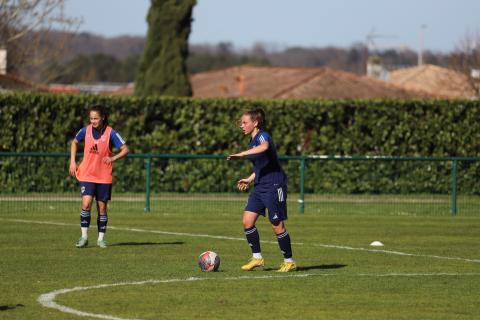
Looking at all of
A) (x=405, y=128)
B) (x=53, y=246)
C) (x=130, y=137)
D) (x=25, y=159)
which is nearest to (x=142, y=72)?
(x=130, y=137)

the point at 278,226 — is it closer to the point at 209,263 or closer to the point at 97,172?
the point at 209,263

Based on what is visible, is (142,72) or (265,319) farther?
(142,72)

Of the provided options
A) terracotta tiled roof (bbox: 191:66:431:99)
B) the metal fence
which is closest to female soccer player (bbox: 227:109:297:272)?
the metal fence

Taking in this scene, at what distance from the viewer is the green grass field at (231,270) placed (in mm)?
11344

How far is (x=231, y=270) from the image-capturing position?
14.7 m

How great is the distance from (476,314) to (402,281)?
8.27 ft

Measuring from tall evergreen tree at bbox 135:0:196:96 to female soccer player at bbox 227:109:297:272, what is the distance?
24744mm

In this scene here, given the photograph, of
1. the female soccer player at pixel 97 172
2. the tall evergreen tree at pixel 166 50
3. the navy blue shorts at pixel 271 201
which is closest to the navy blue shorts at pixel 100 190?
the female soccer player at pixel 97 172

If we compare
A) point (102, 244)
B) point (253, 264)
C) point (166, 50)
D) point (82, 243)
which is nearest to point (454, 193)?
point (102, 244)

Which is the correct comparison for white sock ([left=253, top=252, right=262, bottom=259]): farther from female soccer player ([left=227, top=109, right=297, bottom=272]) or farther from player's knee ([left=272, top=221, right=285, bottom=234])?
player's knee ([left=272, top=221, right=285, bottom=234])

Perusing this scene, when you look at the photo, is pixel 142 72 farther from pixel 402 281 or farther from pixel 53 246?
pixel 402 281

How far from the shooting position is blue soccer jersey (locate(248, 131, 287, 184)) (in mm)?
14312

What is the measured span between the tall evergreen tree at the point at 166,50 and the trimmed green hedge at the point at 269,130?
6.06 meters

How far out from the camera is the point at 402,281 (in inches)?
543
